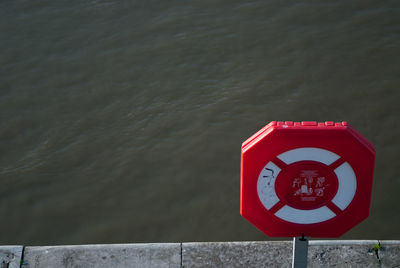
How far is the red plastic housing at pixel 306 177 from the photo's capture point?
2.05 metres

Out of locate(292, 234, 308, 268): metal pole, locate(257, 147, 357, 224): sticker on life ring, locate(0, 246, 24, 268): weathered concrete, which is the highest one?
locate(257, 147, 357, 224): sticker on life ring

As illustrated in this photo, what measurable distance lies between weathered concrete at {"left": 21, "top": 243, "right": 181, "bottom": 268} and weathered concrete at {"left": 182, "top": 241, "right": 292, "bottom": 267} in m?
0.09

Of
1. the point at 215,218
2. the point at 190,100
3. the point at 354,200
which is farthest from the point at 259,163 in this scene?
the point at 190,100

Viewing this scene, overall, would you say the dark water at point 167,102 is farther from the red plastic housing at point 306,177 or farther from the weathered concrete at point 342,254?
the red plastic housing at point 306,177

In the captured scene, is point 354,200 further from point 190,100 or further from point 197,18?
point 197,18

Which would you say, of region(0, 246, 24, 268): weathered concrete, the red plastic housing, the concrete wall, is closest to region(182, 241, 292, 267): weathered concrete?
the concrete wall

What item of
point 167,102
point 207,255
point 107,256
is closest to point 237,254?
point 207,255

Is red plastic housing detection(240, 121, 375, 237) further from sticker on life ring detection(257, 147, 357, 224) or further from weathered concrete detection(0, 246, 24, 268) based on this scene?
weathered concrete detection(0, 246, 24, 268)

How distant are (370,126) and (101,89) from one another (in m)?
2.92

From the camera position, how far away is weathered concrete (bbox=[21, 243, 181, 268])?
2975mm

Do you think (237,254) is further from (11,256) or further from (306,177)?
(11,256)

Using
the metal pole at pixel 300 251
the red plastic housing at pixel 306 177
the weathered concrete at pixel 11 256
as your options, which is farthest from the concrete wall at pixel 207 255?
the red plastic housing at pixel 306 177

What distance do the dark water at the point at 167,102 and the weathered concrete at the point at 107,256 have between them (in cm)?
82

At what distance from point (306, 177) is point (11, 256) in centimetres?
197
